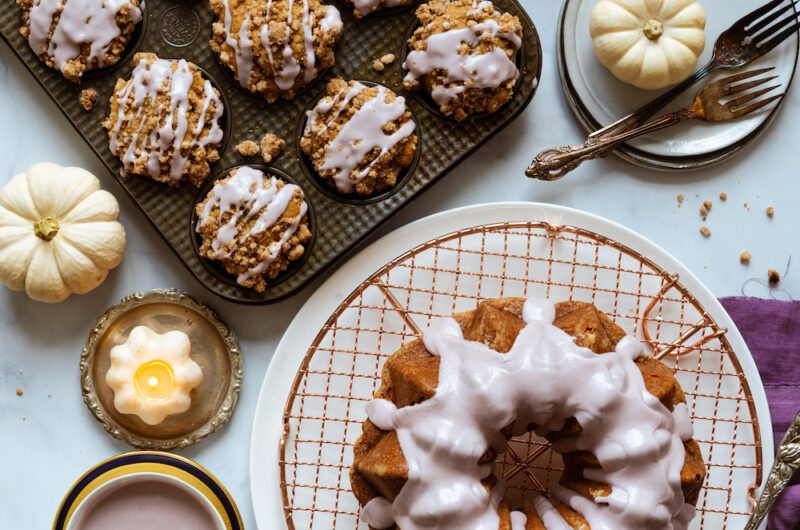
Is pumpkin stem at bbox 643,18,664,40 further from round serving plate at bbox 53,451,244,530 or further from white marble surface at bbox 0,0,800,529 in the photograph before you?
round serving plate at bbox 53,451,244,530

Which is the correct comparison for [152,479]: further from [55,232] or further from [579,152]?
[579,152]

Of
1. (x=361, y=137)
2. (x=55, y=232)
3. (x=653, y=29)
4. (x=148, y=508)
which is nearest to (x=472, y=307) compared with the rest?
(x=361, y=137)

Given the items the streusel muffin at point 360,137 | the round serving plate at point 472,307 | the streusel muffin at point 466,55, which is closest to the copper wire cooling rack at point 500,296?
the round serving plate at point 472,307

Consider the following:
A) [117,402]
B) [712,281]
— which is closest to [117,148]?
[117,402]

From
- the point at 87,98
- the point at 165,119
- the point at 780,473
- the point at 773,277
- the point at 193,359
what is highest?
the point at 87,98

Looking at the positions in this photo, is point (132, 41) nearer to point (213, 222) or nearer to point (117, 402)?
point (213, 222)
